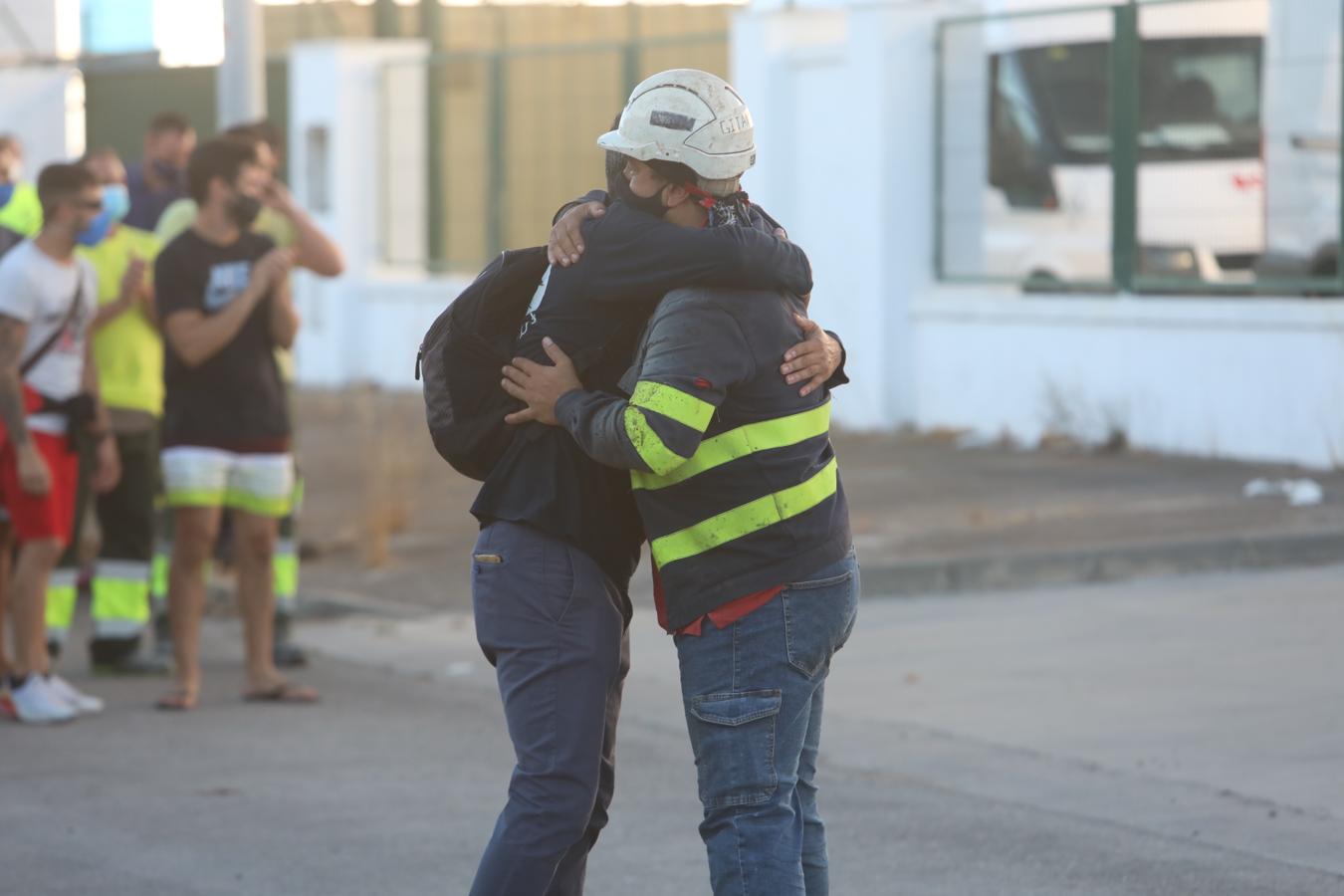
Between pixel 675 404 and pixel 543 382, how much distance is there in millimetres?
313

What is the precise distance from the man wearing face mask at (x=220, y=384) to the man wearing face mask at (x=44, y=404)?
1.14ft

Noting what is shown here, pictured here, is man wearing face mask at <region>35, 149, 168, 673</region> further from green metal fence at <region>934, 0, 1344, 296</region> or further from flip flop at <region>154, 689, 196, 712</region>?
green metal fence at <region>934, 0, 1344, 296</region>

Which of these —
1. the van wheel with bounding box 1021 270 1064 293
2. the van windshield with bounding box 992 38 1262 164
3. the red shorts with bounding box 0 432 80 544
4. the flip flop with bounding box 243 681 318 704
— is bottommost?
the flip flop with bounding box 243 681 318 704

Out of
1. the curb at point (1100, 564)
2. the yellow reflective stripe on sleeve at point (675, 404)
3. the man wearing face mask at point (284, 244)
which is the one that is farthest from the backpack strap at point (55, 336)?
the yellow reflective stripe on sleeve at point (675, 404)

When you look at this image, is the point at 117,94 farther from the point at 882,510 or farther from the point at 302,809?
the point at 302,809

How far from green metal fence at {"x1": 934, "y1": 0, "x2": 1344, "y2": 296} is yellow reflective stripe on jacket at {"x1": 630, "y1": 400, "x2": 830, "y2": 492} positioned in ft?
33.7

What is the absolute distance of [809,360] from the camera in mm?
4082

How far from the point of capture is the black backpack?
4215 mm

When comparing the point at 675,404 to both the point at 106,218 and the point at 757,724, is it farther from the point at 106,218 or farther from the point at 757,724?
the point at 106,218

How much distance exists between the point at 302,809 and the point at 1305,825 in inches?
109

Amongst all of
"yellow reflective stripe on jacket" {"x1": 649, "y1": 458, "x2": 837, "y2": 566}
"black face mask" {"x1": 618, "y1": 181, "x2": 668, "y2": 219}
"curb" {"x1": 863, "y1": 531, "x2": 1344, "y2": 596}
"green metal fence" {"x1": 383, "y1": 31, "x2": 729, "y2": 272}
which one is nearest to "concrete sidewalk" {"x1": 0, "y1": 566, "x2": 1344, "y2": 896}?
"curb" {"x1": 863, "y1": 531, "x2": 1344, "y2": 596}

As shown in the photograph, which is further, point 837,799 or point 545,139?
point 545,139

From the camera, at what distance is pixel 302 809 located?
6.44 metres

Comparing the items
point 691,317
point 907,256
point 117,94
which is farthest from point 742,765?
point 117,94
